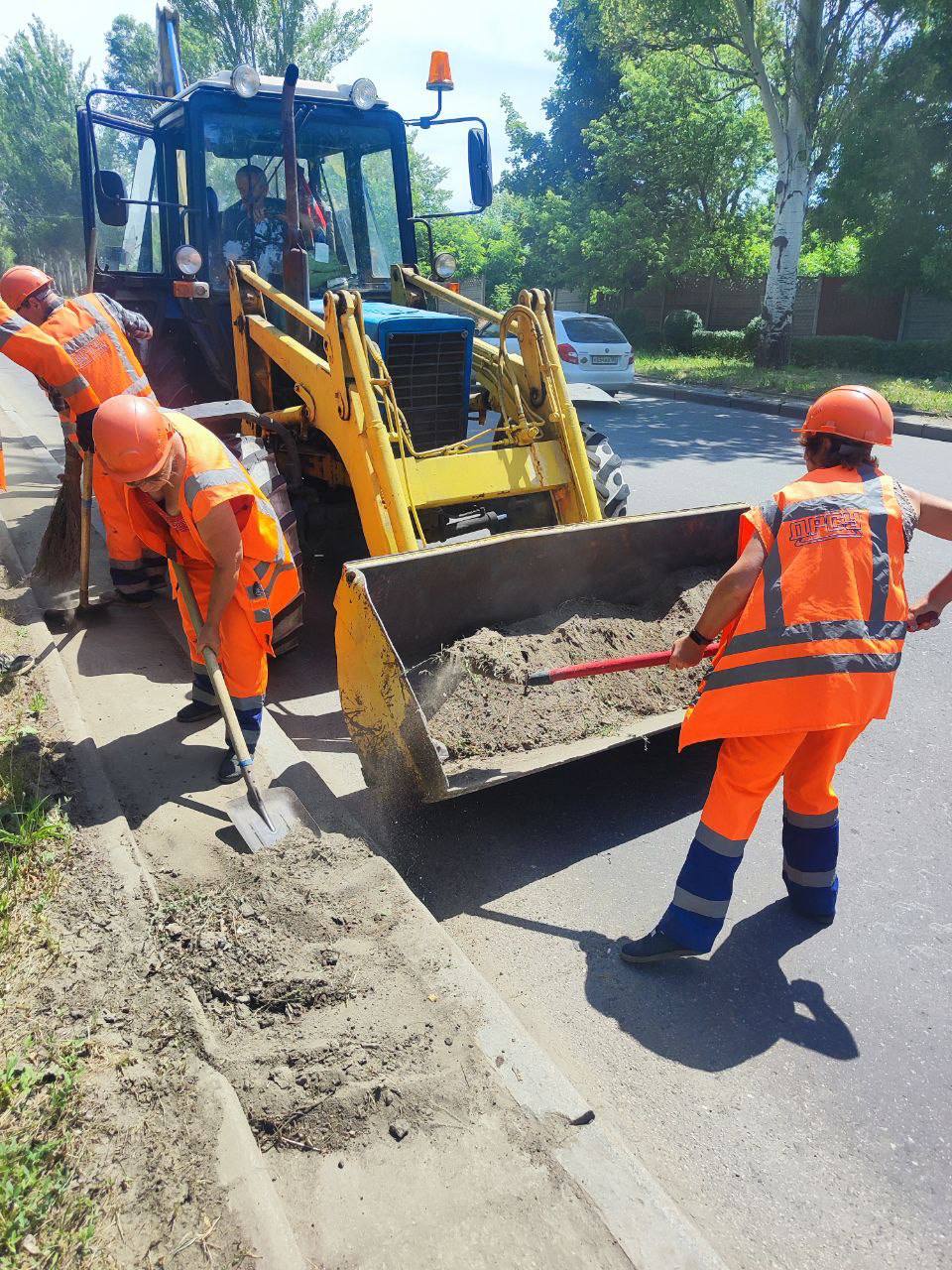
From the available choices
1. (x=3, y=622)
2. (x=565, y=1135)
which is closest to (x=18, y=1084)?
(x=565, y=1135)

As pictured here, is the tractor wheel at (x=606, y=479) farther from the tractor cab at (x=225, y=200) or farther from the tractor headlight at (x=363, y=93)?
the tractor headlight at (x=363, y=93)

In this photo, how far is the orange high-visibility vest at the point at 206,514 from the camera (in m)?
3.46

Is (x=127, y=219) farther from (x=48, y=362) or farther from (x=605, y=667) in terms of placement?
(x=605, y=667)

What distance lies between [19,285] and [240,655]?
2920 mm

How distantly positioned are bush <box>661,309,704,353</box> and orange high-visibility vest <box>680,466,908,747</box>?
22174 millimetres

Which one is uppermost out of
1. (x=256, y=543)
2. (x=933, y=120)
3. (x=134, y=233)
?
(x=933, y=120)

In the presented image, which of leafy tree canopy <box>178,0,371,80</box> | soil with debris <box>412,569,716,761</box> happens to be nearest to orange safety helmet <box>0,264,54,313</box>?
soil with debris <box>412,569,716,761</box>

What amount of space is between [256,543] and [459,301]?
291 centimetres

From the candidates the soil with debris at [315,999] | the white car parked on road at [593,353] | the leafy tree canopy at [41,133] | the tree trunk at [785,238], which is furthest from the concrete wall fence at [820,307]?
the leafy tree canopy at [41,133]

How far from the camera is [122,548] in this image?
16.8ft

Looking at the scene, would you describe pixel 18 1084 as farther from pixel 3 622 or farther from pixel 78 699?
pixel 3 622

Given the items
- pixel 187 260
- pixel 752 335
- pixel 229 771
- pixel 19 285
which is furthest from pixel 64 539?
pixel 752 335

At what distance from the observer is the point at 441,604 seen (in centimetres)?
404

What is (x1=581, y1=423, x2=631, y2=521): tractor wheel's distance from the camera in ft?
18.7
